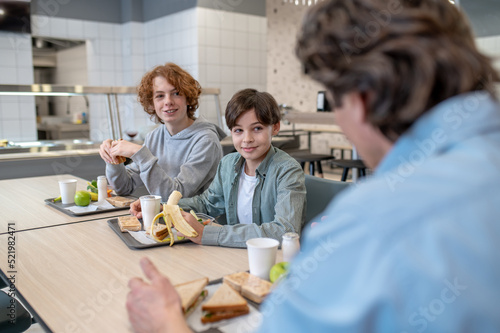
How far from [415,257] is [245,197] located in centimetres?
137

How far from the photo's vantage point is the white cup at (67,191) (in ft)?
5.94

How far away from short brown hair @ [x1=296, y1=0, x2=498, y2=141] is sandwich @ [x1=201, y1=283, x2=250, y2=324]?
476 mm

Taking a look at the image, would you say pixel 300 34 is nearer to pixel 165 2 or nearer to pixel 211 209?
pixel 211 209

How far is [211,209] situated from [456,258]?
152cm

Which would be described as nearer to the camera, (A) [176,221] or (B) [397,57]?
(B) [397,57]

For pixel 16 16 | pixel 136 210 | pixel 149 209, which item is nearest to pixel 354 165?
pixel 136 210

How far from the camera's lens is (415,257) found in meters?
0.37

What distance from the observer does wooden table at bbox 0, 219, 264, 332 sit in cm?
88

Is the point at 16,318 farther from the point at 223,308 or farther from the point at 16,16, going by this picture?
the point at 16,16

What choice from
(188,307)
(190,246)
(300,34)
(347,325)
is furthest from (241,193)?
(347,325)

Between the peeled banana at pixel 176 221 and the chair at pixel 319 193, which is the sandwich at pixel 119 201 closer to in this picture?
the peeled banana at pixel 176 221

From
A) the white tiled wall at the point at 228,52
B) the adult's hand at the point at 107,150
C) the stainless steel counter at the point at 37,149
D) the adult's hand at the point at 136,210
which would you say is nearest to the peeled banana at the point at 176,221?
the adult's hand at the point at 136,210

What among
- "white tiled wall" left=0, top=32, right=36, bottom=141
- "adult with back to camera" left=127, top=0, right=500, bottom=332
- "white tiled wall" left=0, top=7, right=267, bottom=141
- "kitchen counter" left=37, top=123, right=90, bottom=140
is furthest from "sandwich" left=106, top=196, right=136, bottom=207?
"kitchen counter" left=37, top=123, right=90, bottom=140

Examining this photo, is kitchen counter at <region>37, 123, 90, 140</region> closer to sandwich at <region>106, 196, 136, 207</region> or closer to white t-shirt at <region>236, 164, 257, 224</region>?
sandwich at <region>106, 196, 136, 207</region>
